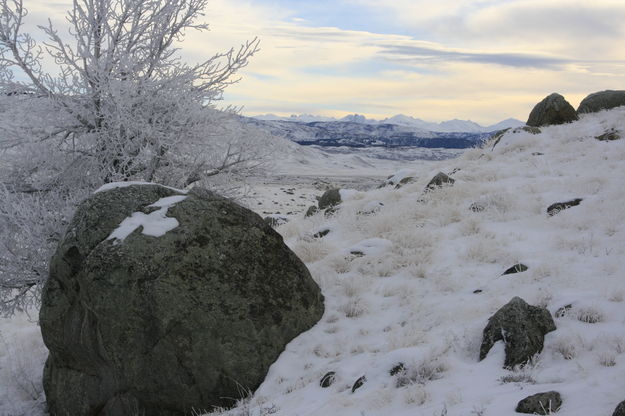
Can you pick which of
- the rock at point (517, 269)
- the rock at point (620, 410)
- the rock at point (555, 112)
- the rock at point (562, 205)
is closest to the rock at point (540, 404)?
the rock at point (620, 410)

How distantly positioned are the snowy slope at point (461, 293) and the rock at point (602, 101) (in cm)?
738

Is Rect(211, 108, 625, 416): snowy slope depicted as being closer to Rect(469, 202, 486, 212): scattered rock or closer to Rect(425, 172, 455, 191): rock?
Rect(469, 202, 486, 212): scattered rock

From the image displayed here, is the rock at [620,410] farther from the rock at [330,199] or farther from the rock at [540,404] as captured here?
the rock at [330,199]

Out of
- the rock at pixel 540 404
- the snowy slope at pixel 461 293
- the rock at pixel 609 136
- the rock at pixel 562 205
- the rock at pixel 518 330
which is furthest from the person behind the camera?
the rock at pixel 609 136

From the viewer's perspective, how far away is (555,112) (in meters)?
16.9

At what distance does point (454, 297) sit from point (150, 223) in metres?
3.92

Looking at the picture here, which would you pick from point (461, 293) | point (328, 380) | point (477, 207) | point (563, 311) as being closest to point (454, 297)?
point (461, 293)

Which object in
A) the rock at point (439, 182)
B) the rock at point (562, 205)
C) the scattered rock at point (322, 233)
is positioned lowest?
the scattered rock at point (322, 233)

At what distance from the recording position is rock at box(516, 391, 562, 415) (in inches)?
134

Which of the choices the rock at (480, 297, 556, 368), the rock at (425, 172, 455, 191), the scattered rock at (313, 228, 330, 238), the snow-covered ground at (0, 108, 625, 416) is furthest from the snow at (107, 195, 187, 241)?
the rock at (425, 172, 455, 191)

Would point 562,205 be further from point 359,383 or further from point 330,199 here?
point 330,199

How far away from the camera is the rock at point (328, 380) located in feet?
16.6

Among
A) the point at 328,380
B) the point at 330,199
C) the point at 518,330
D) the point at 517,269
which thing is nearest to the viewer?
the point at 518,330

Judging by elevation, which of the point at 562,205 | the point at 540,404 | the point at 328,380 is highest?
the point at 562,205
